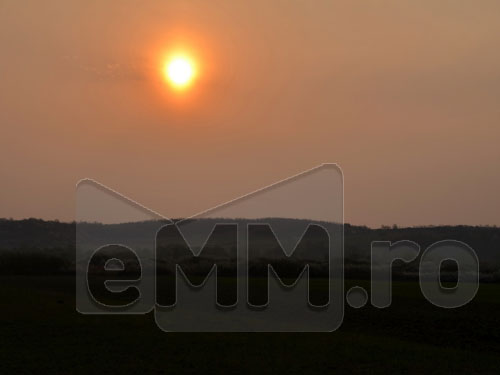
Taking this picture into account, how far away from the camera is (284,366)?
20.3 metres

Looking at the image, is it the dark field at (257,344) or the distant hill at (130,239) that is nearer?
the dark field at (257,344)

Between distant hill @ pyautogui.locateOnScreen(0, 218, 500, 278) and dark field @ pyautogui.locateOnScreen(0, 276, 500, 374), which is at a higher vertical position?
distant hill @ pyautogui.locateOnScreen(0, 218, 500, 278)

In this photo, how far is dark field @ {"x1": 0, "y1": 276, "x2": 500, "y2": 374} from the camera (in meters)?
20.4

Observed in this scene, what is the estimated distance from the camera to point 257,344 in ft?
78.2

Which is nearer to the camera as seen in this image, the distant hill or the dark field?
the dark field

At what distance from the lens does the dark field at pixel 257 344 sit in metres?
20.4

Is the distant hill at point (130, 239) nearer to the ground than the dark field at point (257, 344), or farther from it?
farther from it

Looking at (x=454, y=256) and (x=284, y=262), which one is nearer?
(x=284, y=262)

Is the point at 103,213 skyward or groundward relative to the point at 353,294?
skyward

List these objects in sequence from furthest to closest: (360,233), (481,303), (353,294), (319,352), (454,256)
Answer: (360,233) < (454,256) < (353,294) < (481,303) < (319,352)

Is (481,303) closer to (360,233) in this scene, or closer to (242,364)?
(242,364)

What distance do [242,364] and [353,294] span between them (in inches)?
766

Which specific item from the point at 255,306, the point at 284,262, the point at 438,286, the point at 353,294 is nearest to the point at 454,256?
the point at 284,262

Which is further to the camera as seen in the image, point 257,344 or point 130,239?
point 130,239
